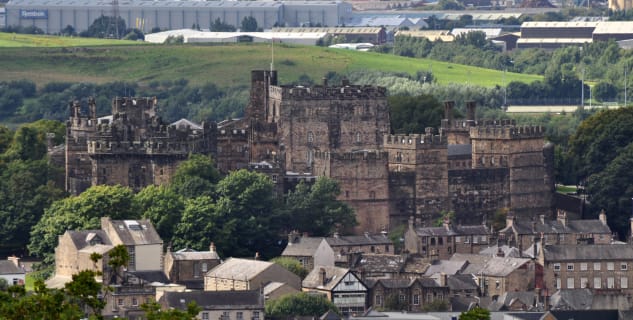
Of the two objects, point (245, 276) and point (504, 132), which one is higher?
point (504, 132)

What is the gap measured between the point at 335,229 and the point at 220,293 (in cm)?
2229

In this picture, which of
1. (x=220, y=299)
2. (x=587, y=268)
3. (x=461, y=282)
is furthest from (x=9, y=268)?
(x=587, y=268)

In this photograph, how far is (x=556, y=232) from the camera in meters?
140

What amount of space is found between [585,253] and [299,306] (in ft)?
65.2

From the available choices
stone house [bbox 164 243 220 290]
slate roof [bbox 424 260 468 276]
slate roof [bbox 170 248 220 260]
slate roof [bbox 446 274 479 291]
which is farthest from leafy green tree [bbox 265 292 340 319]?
slate roof [bbox 424 260 468 276]

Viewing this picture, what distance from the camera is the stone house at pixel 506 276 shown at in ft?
420

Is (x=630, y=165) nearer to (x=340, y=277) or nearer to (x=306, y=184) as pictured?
(x=306, y=184)

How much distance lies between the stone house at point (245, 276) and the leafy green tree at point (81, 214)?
850 centimetres

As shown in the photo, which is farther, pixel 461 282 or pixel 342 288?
pixel 461 282

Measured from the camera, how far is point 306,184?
142 m

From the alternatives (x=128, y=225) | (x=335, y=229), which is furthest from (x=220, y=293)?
(x=335, y=229)

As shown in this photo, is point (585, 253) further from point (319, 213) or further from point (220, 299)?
point (220, 299)

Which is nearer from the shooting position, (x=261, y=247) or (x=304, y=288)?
(x=304, y=288)

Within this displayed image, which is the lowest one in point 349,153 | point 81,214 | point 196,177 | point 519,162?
point 81,214
